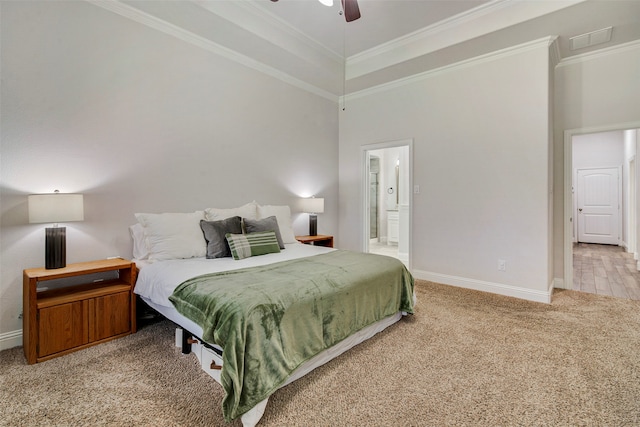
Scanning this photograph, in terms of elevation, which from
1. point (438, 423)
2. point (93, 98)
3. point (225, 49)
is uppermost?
point (225, 49)

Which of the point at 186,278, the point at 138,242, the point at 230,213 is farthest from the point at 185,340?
the point at 230,213

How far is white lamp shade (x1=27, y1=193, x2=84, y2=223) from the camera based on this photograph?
6.90ft

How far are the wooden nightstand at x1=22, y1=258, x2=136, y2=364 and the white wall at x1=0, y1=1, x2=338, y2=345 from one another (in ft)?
0.88

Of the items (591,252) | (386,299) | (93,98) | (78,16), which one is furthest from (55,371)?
(591,252)

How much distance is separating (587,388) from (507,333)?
73 cm

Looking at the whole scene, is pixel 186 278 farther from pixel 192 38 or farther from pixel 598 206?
pixel 598 206

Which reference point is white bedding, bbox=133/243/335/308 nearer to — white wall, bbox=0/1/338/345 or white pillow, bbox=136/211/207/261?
white pillow, bbox=136/211/207/261

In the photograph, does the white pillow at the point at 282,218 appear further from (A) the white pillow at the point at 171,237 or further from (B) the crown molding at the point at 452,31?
(B) the crown molding at the point at 452,31

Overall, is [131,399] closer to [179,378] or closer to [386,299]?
[179,378]

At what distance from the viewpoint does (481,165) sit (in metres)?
3.63

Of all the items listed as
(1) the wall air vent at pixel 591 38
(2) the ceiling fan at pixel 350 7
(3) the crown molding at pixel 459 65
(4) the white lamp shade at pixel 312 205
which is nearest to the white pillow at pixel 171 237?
(4) the white lamp shade at pixel 312 205

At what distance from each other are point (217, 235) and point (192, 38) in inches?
85.4

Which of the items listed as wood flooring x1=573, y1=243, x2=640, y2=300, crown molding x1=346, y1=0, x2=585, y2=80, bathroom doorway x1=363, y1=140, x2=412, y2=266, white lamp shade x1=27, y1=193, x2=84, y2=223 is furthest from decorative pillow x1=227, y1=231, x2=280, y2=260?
wood flooring x1=573, y1=243, x2=640, y2=300

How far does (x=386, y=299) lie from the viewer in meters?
2.43
